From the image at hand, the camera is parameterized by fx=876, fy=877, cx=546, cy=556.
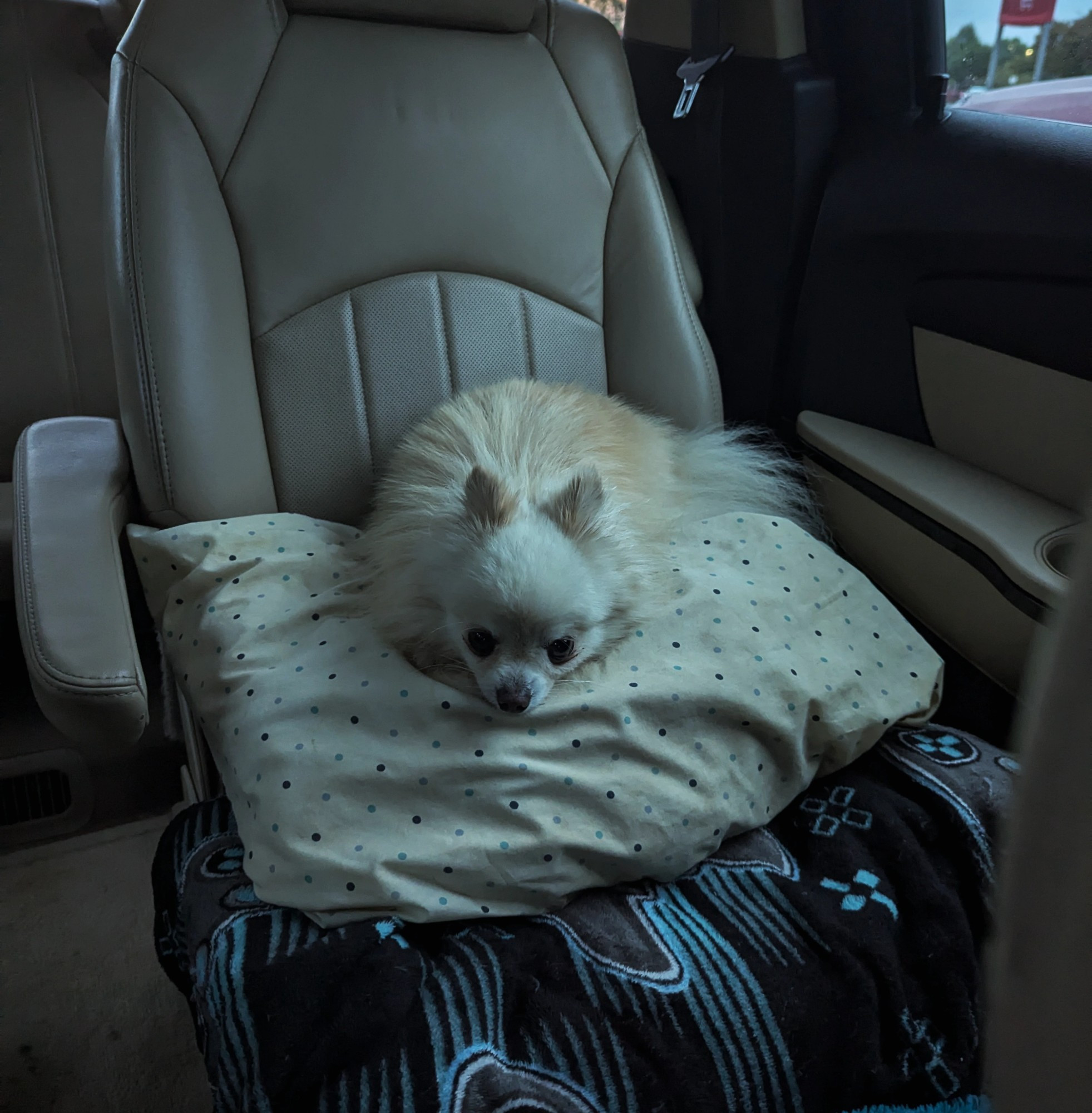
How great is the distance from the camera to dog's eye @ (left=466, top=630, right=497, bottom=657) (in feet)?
4.52

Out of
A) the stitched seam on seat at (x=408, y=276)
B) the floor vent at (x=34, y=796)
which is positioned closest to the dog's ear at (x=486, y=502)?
the stitched seam on seat at (x=408, y=276)

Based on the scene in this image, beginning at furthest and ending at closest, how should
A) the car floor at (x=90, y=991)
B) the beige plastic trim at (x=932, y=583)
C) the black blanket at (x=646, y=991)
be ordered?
the car floor at (x=90, y=991), the beige plastic trim at (x=932, y=583), the black blanket at (x=646, y=991)

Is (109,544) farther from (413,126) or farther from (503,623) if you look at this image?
(413,126)

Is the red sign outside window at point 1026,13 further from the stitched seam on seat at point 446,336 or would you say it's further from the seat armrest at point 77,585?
A: the seat armrest at point 77,585

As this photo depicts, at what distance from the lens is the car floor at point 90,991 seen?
1560 mm

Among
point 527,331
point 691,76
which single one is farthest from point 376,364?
point 691,76

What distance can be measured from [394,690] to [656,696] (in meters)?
0.37

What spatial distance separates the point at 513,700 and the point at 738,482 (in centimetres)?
79

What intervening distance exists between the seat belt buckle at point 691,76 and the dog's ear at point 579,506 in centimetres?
103

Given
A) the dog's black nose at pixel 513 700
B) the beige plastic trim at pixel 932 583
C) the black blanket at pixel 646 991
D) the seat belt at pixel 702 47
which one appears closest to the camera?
the black blanket at pixel 646 991

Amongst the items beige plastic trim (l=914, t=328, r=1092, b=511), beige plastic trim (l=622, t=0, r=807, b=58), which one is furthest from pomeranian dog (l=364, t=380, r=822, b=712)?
beige plastic trim (l=622, t=0, r=807, b=58)

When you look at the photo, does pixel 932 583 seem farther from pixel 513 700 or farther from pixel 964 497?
pixel 513 700

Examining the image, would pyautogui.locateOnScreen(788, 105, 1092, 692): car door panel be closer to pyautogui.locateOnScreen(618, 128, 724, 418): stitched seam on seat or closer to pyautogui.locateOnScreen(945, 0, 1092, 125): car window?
pyautogui.locateOnScreen(945, 0, 1092, 125): car window

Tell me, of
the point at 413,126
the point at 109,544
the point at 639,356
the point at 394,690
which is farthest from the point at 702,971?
the point at 413,126
